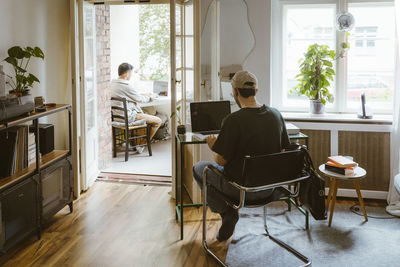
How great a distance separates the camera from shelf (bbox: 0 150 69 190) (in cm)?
332

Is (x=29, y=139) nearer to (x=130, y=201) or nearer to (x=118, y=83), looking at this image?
(x=130, y=201)

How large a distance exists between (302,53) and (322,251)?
2.23 metres

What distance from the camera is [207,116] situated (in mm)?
3922

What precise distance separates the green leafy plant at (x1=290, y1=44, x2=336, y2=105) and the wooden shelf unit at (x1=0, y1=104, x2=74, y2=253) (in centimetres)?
227

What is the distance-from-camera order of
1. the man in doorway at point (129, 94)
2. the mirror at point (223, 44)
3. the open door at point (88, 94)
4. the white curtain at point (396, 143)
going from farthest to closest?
the man in doorway at point (129, 94) < the open door at point (88, 94) < the mirror at point (223, 44) < the white curtain at point (396, 143)

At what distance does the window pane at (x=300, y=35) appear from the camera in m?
4.82

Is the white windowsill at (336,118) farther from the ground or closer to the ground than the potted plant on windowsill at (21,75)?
closer to the ground

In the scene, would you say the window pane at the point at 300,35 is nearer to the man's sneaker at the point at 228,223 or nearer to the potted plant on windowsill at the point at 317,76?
the potted plant on windowsill at the point at 317,76

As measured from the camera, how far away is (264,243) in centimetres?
359

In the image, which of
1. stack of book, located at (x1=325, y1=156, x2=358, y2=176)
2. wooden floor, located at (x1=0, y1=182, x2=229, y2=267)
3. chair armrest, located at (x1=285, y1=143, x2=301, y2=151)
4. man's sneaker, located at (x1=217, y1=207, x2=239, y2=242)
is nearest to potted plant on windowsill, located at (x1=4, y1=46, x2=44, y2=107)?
wooden floor, located at (x1=0, y1=182, x2=229, y2=267)

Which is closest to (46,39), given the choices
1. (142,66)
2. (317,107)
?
(317,107)

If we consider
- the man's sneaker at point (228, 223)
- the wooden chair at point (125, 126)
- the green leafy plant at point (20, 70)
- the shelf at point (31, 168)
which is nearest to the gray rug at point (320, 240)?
the man's sneaker at point (228, 223)

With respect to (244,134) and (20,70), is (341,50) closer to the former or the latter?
(244,134)

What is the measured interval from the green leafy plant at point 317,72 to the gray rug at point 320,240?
3.72ft
